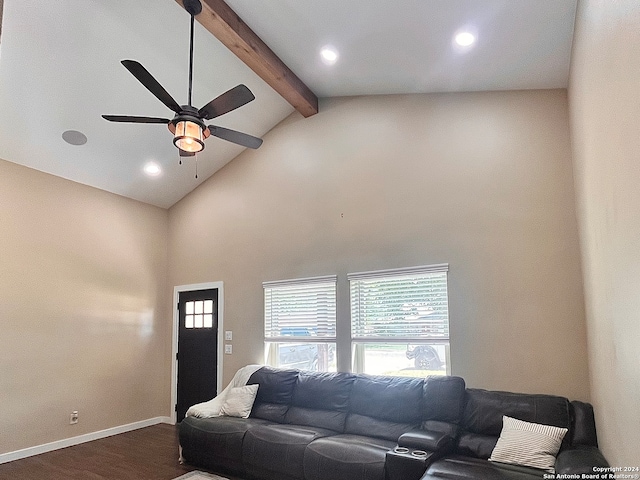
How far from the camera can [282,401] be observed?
16.2 ft

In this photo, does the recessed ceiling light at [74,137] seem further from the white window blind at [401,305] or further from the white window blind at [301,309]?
the white window blind at [401,305]

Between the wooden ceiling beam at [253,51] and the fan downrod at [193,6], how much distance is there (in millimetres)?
33

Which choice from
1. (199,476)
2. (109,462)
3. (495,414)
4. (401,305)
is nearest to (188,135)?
(401,305)

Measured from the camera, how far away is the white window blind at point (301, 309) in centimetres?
536

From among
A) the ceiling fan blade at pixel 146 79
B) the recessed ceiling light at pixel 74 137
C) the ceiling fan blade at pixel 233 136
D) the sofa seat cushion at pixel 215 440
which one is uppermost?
the recessed ceiling light at pixel 74 137

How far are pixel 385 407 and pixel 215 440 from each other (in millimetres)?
1697

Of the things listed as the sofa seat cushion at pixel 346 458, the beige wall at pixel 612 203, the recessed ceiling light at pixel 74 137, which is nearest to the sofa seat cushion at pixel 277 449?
the sofa seat cushion at pixel 346 458

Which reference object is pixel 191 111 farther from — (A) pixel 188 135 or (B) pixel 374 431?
(B) pixel 374 431

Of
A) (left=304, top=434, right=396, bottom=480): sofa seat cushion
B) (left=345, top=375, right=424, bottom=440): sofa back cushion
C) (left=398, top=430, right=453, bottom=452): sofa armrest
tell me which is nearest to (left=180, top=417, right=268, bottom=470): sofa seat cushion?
(left=304, top=434, right=396, bottom=480): sofa seat cushion

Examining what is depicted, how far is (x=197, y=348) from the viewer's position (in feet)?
21.6

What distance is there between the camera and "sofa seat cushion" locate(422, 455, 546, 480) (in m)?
3.07

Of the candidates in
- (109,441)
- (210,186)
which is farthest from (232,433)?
(210,186)

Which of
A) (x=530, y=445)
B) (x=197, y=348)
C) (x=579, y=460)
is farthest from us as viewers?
(x=197, y=348)

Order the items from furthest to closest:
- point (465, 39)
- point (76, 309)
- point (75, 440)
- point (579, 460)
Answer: point (76, 309), point (75, 440), point (465, 39), point (579, 460)
